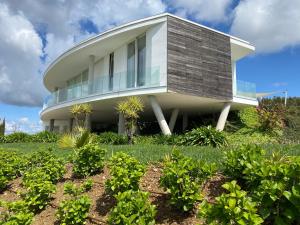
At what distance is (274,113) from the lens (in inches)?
770

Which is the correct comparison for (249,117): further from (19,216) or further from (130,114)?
(19,216)

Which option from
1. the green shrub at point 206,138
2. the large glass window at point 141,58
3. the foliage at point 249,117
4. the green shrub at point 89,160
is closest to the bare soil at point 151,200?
the green shrub at point 89,160

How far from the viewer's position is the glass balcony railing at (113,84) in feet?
56.6

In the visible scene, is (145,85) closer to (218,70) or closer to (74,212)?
(218,70)

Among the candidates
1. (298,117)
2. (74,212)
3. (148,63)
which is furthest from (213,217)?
(298,117)

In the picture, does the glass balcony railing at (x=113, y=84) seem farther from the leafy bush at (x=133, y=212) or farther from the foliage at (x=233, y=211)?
the foliage at (x=233, y=211)

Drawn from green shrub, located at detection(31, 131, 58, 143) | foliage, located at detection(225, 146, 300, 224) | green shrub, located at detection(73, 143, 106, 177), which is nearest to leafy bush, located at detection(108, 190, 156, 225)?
foliage, located at detection(225, 146, 300, 224)

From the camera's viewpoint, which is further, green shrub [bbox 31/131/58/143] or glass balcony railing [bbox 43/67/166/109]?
green shrub [bbox 31/131/58/143]

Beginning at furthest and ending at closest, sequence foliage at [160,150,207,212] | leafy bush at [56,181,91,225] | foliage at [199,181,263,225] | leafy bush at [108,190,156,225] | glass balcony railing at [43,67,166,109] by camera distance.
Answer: glass balcony railing at [43,67,166,109] → leafy bush at [56,181,91,225] → foliage at [160,150,207,212] → leafy bush at [108,190,156,225] → foliage at [199,181,263,225]

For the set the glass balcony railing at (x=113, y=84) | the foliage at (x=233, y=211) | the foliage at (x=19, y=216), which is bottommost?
the foliage at (x=19, y=216)

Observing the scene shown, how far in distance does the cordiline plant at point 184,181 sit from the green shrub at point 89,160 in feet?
8.47

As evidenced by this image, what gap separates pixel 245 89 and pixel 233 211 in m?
18.8

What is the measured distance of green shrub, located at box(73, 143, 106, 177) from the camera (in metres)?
7.16

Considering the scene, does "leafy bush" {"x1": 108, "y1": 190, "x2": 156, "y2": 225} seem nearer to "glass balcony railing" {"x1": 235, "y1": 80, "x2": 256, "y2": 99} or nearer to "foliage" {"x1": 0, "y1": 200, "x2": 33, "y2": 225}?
"foliage" {"x1": 0, "y1": 200, "x2": 33, "y2": 225}
